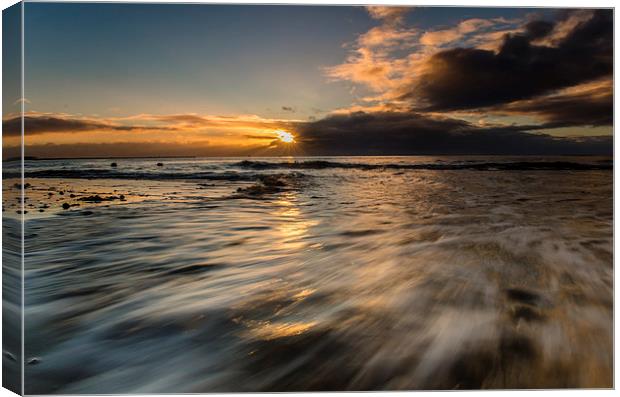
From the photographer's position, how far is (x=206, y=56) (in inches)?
122

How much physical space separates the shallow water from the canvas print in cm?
2

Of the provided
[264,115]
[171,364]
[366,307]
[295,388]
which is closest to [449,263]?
[366,307]

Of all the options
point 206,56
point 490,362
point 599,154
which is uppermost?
point 206,56

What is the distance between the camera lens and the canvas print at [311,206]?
2.24 meters

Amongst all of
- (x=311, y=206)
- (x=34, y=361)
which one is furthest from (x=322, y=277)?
(x=34, y=361)

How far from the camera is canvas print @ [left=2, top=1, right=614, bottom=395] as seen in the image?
224cm

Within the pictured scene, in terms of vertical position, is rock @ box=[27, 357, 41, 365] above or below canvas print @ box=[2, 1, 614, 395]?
below

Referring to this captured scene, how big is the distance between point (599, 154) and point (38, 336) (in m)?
3.83

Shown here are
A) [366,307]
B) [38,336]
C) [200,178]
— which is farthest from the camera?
[200,178]

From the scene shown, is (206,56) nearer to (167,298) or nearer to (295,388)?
(167,298)

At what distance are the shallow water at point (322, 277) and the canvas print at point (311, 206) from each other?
16 mm

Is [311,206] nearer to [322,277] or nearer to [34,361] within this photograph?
[322,277]

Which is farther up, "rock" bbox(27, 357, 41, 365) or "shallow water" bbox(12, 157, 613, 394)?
"shallow water" bbox(12, 157, 613, 394)

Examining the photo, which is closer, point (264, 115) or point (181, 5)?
point (181, 5)
